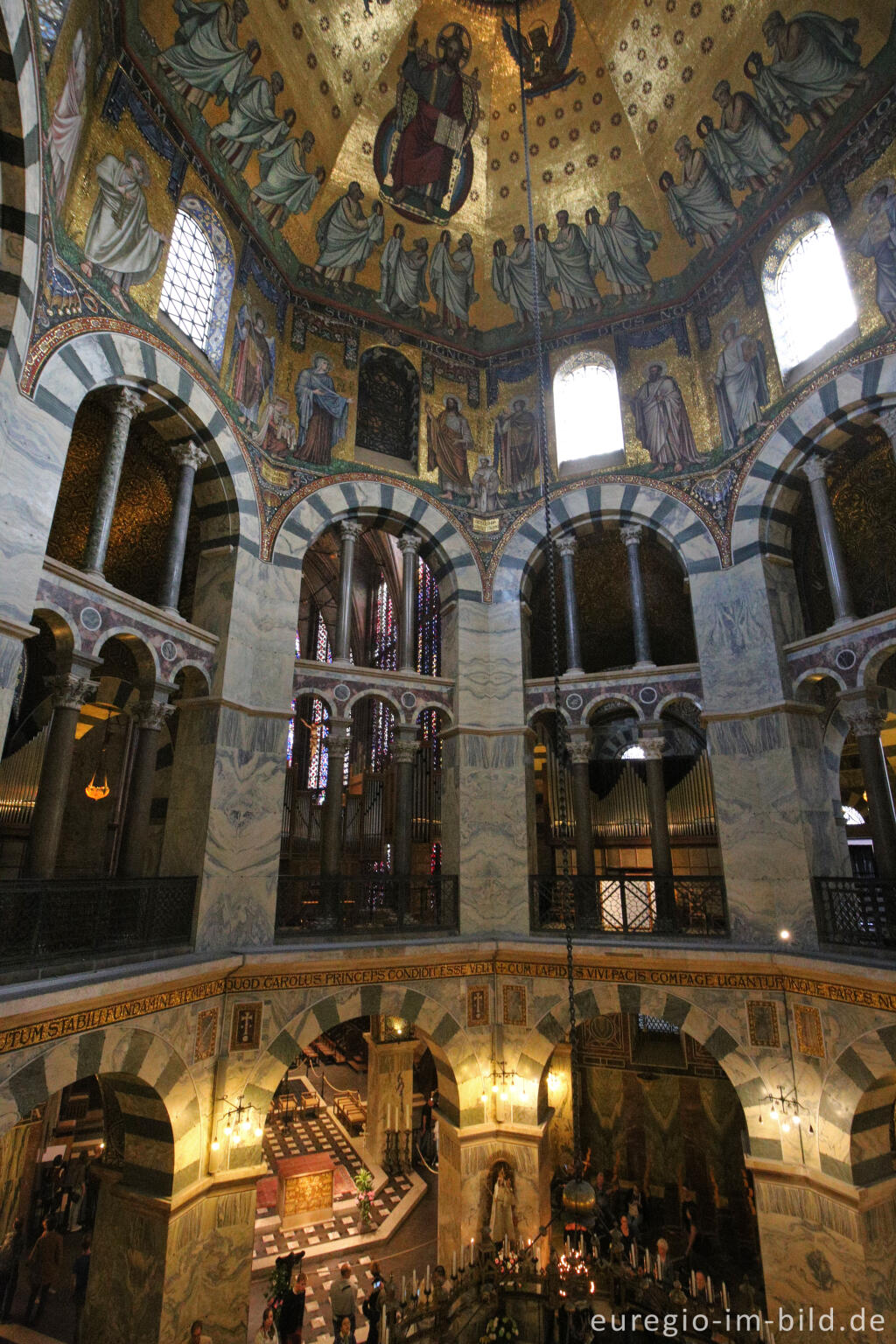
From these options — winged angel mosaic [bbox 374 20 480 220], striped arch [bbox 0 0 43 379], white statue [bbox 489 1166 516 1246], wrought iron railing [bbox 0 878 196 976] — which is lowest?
white statue [bbox 489 1166 516 1246]

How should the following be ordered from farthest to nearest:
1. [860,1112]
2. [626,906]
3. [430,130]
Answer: [430,130]
[626,906]
[860,1112]

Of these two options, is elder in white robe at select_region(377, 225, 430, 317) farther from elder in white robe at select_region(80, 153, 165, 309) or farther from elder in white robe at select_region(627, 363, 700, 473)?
elder in white robe at select_region(80, 153, 165, 309)

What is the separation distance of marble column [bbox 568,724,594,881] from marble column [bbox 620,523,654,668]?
1.66 m

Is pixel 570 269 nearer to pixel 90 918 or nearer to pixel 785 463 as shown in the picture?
pixel 785 463

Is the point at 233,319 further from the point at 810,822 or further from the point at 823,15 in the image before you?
the point at 810,822

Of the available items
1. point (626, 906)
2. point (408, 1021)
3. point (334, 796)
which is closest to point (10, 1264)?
point (408, 1021)

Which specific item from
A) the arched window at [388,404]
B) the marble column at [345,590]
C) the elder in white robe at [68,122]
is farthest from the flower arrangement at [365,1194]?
the elder in white robe at [68,122]

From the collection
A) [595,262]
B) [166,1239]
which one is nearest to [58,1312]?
[166,1239]

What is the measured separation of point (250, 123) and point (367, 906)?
13.9 meters

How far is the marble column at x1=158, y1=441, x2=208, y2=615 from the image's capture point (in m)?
10.6

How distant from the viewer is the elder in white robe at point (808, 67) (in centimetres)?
1092

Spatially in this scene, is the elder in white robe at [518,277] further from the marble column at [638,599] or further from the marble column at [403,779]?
the marble column at [403,779]

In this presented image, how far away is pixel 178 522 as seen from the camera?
1102 cm

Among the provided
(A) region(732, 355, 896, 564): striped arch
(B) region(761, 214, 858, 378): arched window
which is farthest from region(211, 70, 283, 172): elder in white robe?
(A) region(732, 355, 896, 564): striped arch
